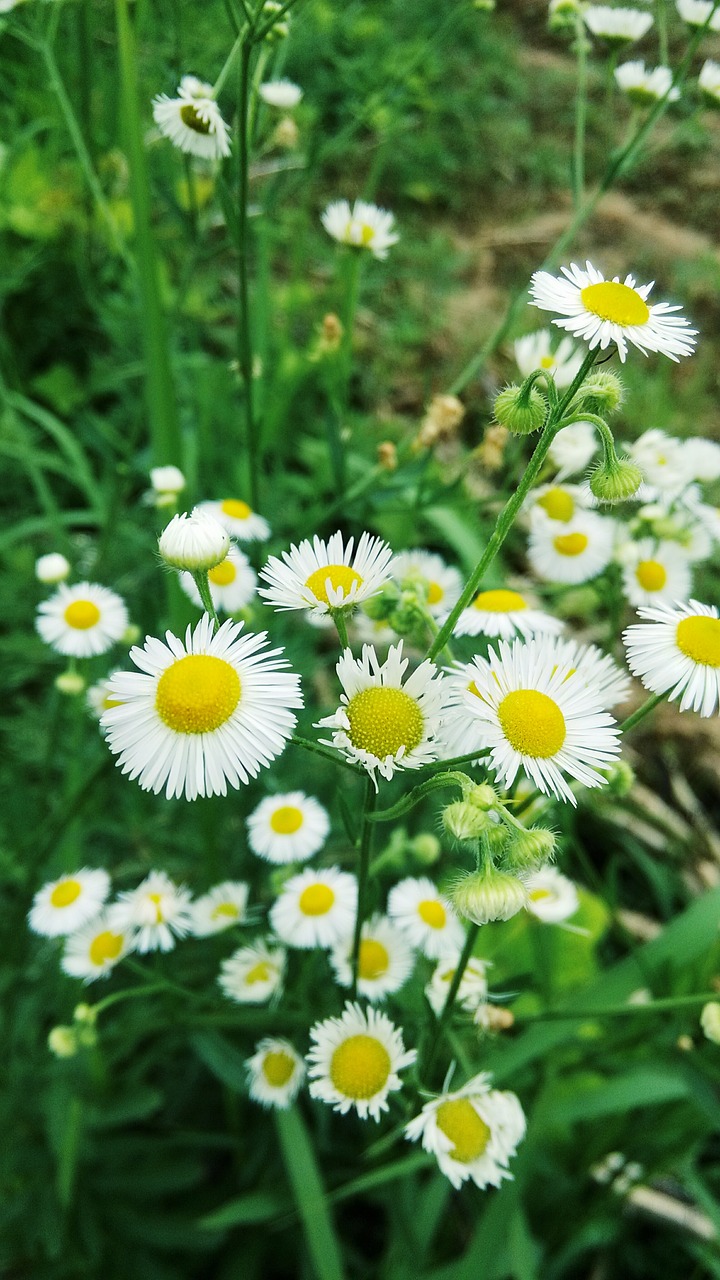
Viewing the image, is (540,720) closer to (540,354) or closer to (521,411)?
(521,411)

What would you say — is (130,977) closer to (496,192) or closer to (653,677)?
(653,677)

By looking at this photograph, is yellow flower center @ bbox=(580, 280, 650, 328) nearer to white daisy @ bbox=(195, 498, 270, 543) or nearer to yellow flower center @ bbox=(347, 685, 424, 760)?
yellow flower center @ bbox=(347, 685, 424, 760)

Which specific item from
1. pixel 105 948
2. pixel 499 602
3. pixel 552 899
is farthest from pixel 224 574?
pixel 552 899

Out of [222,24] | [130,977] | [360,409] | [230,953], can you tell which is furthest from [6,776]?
[222,24]

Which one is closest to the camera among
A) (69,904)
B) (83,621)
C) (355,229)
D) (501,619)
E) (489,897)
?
(489,897)

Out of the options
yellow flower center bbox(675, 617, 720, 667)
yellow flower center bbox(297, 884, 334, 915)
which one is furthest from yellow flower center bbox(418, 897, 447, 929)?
yellow flower center bbox(675, 617, 720, 667)

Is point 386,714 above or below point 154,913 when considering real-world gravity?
above

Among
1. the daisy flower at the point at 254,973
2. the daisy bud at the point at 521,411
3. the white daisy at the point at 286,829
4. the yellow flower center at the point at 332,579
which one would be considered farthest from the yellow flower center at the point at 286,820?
the daisy bud at the point at 521,411
